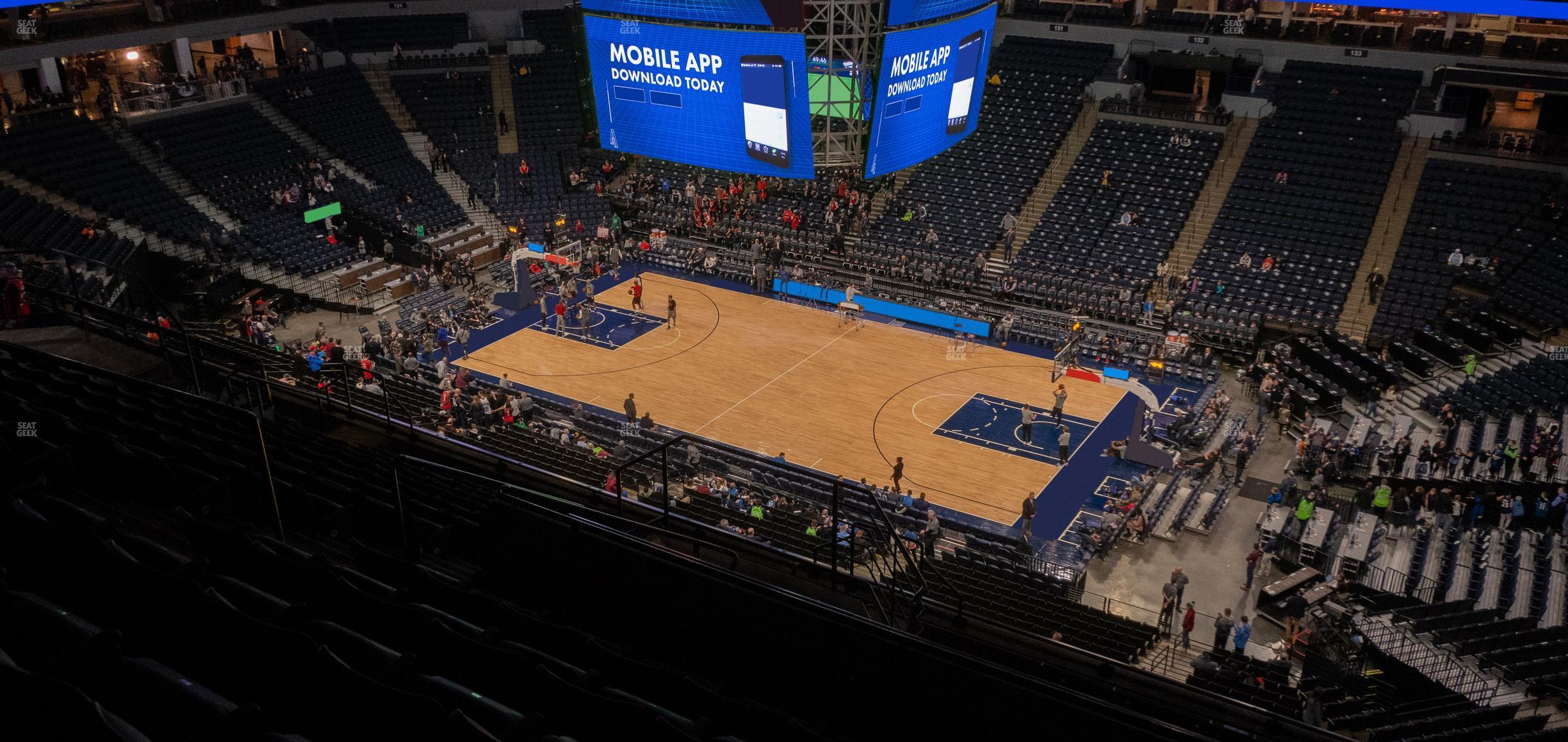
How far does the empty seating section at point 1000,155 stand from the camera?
39875 mm

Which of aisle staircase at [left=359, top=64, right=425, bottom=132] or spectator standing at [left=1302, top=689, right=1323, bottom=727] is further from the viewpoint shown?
aisle staircase at [left=359, top=64, right=425, bottom=132]

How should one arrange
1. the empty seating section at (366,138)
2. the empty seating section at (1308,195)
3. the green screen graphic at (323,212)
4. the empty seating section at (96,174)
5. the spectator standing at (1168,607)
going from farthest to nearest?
the empty seating section at (366,138) → the green screen graphic at (323,212) → the empty seating section at (96,174) → the empty seating section at (1308,195) → the spectator standing at (1168,607)

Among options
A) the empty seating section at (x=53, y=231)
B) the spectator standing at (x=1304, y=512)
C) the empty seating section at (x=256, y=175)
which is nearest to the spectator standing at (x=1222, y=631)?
the spectator standing at (x=1304, y=512)

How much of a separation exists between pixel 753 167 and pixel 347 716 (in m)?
14.4

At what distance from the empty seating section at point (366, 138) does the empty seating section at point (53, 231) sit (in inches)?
362

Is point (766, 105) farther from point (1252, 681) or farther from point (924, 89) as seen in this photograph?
point (1252, 681)

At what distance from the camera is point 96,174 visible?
3559 centimetres

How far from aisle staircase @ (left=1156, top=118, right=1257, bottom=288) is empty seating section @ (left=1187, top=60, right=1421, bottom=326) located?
1.33 ft

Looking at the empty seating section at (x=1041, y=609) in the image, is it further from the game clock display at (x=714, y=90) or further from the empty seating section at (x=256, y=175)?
Answer: the empty seating section at (x=256, y=175)

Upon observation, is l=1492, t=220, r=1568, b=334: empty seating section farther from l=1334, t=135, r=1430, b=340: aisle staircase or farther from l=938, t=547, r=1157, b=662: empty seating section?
l=938, t=547, r=1157, b=662: empty seating section

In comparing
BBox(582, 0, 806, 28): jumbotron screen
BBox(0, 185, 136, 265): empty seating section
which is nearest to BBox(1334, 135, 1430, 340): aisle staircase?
BBox(582, 0, 806, 28): jumbotron screen

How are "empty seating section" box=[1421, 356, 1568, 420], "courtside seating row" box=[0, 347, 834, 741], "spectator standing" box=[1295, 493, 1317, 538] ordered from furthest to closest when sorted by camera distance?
"empty seating section" box=[1421, 356, 1568, 420], "spectator standing" box=[1295, 493, 1317, 538], "courtside seating row" box=[0, 347, 834, 741]

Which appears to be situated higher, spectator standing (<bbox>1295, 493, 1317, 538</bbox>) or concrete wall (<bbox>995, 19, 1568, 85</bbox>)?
concrete wall (<bbox>995, 19, 1568, 85</bbox>)

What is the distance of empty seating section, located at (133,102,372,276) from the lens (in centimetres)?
3684
